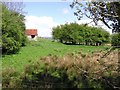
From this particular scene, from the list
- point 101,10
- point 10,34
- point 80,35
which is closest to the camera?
point 101,10

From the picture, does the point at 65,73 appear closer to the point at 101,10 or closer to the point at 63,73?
the point at 63,73

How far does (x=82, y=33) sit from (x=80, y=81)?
2168 centimetres

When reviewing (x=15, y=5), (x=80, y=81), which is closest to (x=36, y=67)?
(x=80, y=81)

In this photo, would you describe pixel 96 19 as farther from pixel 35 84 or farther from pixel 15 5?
pixel 15 5

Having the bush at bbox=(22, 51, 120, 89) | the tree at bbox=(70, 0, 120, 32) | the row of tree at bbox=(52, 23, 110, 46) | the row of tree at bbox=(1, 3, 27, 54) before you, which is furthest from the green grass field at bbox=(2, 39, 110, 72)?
the row of tree at bbox=(52, 23, 110, 46)

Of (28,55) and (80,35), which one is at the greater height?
(80,35)

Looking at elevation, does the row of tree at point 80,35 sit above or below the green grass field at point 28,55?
above

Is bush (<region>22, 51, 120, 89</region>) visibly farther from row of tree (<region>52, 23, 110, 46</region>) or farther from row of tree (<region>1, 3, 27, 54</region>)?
row of tree (<region>52, 23, 110, 46</region>)

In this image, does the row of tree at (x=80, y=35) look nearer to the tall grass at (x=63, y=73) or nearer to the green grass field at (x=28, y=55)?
the green grass field at (x=28, y=55)

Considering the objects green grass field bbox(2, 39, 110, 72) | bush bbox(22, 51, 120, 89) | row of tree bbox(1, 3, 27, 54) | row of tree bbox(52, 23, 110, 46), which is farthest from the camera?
row of tree bbox(52, 23, 110, 46)

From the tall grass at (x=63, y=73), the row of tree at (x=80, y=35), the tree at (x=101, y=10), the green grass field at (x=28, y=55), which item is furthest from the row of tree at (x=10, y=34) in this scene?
the row of tree at (x=80, y=35)

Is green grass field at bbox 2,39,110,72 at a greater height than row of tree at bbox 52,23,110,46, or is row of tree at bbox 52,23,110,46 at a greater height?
row of tree at bbox 52,23,110,46

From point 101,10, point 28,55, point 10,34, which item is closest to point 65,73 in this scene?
point 101,10

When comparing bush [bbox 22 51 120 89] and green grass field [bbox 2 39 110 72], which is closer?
bush [bbox 22 51 120 89]
